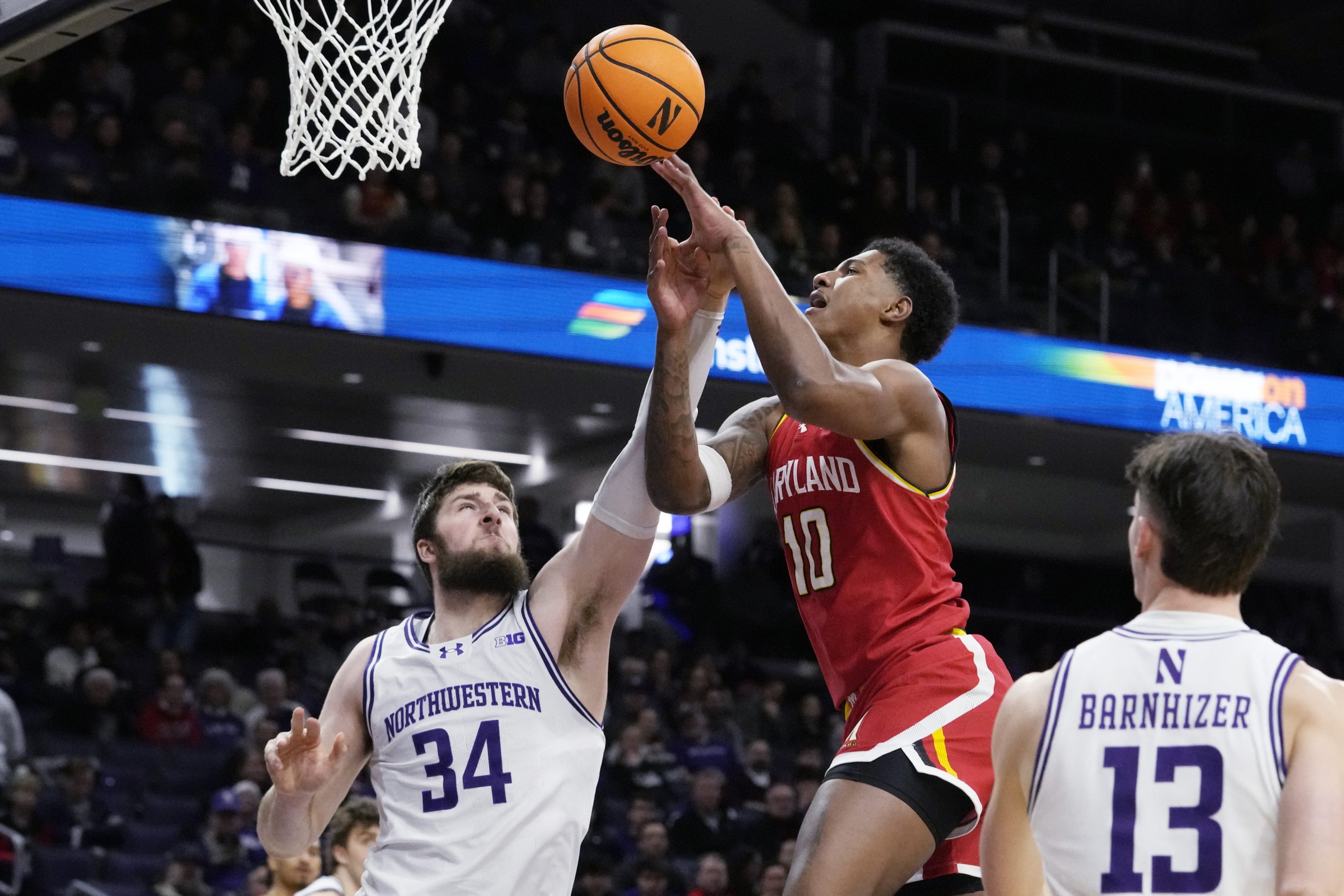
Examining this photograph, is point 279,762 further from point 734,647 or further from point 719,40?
point 719,40

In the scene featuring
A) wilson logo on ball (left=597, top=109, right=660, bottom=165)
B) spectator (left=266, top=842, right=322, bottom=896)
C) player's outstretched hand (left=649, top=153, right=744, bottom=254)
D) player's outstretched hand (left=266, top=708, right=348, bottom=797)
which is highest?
wilson logo on ball (left=597, top=109, right=660, bottom=165)

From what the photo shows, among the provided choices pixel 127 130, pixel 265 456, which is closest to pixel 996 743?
pixel 127 130

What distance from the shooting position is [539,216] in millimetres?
13766

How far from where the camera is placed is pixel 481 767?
3.92 m

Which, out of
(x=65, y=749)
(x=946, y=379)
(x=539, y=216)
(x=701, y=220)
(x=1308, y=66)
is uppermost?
(x=1308, y=66)

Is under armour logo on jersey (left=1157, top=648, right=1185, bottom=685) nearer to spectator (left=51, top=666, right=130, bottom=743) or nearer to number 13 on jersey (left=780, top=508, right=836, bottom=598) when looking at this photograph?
number 13 on jersey (left=780, top=508, right=836, bottom=598)

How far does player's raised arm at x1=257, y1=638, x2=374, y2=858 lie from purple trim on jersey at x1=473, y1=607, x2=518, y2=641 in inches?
10.6

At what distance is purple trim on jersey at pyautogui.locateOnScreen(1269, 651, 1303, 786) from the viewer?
8.23ft

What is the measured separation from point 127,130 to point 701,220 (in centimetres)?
966

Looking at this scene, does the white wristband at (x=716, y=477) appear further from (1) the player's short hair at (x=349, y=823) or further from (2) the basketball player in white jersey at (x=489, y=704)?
(1) the player's short hair at (x=349, y=823)

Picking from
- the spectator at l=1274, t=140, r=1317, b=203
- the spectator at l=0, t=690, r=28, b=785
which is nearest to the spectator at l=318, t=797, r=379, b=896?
the spectator at l=0, t=690, r=28, b=785

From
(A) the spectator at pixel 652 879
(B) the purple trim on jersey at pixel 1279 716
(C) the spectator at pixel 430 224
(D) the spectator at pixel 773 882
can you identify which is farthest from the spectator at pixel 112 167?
(B) the purple trim on jersey at pixel 1279 716

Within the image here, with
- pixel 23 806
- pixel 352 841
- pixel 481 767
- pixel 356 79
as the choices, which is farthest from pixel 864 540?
pixel 23 806

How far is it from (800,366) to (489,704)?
42.8 inches
